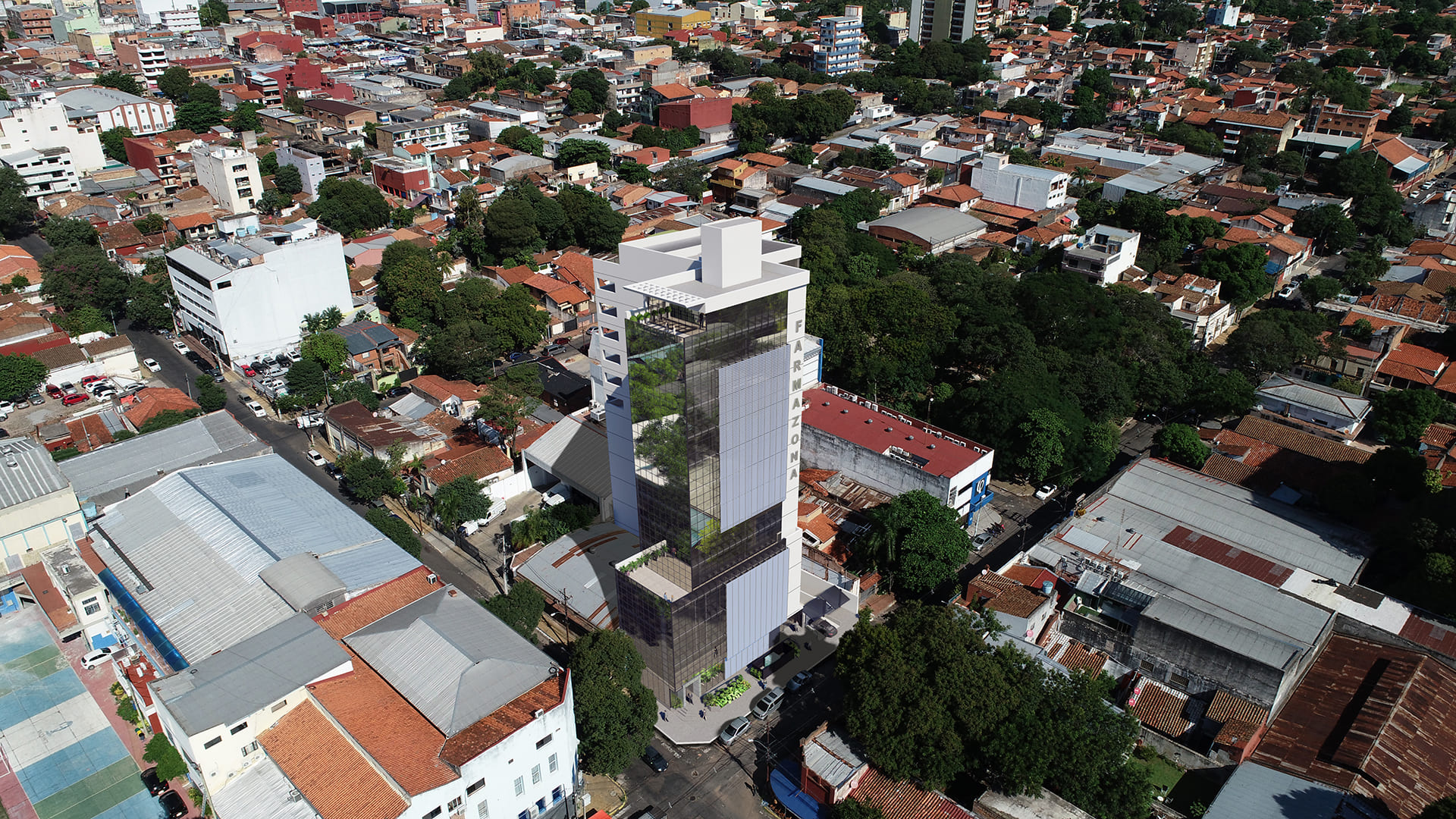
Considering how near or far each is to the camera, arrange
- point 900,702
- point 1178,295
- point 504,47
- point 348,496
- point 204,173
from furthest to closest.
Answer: point 504,47
point 204,173
point 1178,295
point 348,496
point 900,702

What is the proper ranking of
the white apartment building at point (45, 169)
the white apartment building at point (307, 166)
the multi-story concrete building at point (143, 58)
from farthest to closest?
the multi-story concrete building at point (143, 58)
the white apartment building at point (307, 166)
the white apartment building at point (45, 169)

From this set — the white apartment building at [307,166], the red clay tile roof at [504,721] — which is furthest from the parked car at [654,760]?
the white apartment building at [307,166]

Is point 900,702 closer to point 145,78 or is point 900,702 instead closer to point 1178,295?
point 1178,295

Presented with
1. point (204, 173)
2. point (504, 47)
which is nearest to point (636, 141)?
point (204, 173)

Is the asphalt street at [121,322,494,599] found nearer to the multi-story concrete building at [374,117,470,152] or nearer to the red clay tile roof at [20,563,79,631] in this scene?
the red clay tile roof at [20,563,79,631]

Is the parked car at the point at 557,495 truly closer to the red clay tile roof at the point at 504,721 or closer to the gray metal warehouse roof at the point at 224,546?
the gray metal warehouse roof at the point at 224,546

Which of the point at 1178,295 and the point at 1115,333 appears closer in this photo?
the point at 1115,333
